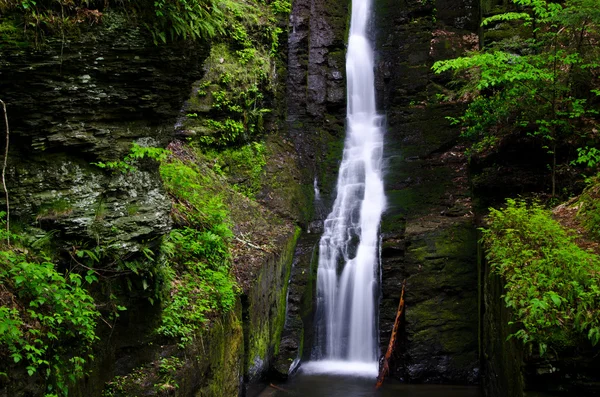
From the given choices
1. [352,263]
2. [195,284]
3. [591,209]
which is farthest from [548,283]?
[352,263]

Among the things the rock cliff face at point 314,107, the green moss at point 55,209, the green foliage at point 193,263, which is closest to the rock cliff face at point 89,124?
the green moss at point 55,209

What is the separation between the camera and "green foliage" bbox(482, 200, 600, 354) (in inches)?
203

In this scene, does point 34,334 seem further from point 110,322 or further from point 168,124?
point 168,124

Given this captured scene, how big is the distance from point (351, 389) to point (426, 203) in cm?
511

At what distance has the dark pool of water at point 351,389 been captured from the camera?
853 centimetres

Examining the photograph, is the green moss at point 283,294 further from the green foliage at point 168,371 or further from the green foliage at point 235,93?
the green foliage at point 168,371

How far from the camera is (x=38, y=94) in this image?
4586 millimetres

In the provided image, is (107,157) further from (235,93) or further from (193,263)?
(235,93)

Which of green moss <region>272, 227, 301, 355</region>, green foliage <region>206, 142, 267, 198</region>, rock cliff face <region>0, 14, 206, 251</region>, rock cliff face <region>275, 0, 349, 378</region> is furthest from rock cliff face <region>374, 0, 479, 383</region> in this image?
rock cliff face <region>0, 14, 206, 251</region>

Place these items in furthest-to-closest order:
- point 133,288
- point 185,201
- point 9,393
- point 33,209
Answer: point 185,201
point 133,288
point 33,209
point 9,393

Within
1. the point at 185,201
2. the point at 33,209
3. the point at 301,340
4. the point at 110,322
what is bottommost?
the point at 301,340

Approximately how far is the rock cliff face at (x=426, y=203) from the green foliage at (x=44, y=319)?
686 centimetres

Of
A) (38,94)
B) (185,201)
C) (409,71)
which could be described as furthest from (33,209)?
(409,71)

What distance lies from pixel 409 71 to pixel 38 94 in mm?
13056
